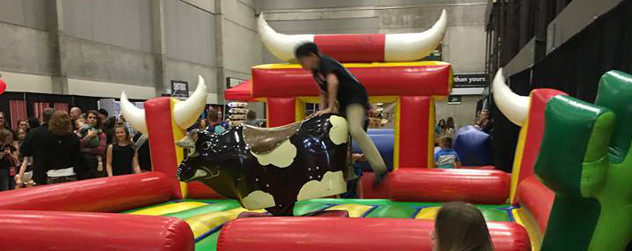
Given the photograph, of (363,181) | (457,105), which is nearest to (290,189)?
(363,181)

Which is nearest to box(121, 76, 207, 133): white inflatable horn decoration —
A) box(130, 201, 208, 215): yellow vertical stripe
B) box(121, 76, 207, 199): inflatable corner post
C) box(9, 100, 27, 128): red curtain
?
box(121, 76, 207, 199): inflatable corner post

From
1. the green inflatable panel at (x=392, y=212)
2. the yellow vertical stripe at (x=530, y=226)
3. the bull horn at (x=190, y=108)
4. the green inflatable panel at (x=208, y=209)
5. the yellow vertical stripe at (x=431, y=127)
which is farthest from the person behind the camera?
the yellow vertical stripe at (x=431, y=127)

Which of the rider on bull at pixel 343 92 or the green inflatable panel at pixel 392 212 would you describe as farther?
the green inflatable panel at pixel 392 212

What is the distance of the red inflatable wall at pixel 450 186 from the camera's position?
10.8 feet

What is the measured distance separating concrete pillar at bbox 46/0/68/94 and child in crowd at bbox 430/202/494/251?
9213mm

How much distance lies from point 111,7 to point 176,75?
2826 mm

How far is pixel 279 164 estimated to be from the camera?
2.63 metres

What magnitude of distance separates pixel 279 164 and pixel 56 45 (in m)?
8.00

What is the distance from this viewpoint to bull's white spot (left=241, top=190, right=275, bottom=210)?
2645mm

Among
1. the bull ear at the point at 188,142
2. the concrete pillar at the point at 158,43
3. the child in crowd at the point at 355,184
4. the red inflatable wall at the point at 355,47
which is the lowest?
the child in crowd at the point at 355,184

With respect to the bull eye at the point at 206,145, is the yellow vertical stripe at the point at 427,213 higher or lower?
lower

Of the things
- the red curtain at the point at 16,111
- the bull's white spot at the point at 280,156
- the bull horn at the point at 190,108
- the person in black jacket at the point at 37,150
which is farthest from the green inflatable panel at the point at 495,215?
the red curtain at the point at 16,111

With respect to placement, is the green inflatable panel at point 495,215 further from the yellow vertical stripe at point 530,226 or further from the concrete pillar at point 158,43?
the concrete pillar at point 158,43

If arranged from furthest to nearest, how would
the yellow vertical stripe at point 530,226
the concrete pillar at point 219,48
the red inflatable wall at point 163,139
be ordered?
the concrete pillar at point 219,48, the red inflatable wall at point 163,139, the yellow vertical stripe at point 530,226
